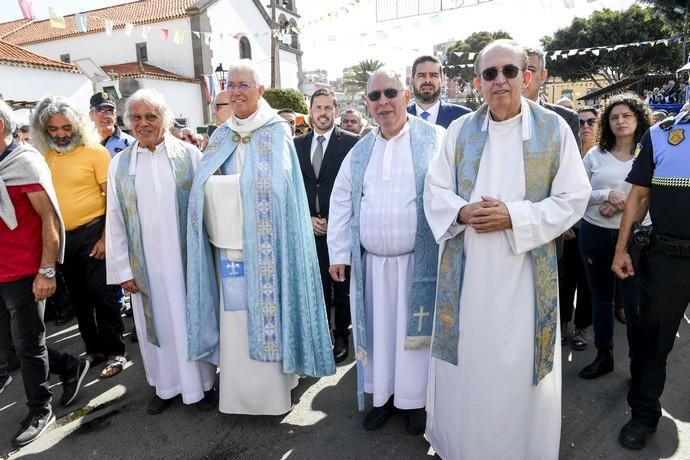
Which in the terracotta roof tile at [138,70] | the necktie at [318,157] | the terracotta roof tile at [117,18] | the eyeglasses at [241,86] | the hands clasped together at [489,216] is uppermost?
the terracotta roof tile at [117,18]

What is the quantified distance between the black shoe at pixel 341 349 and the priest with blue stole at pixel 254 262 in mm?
862

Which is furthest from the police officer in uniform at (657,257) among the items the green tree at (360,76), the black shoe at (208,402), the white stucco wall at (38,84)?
the green tree at (360,76)

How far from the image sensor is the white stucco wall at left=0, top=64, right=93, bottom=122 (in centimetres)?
1562

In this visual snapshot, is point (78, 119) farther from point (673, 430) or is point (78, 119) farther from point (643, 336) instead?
point (673, 430)

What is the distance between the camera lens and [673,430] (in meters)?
2.95

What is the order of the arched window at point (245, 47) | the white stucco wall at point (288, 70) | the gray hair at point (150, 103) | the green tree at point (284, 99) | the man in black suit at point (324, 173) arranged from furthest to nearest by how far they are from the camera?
the white stucco wall at point (288, 70) < the arched window at point (245, 47) < the green tree at point (284, 99) < the man in black suit at point (324, 173) < the gray hair at point (150, 103)

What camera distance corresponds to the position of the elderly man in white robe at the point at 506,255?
7.82ft

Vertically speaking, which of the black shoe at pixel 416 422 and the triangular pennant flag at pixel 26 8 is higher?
the triangular pennant flag at pixel 26 8

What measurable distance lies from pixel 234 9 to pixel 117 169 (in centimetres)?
2951

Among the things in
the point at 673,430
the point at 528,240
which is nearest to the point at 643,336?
the point at 673,430

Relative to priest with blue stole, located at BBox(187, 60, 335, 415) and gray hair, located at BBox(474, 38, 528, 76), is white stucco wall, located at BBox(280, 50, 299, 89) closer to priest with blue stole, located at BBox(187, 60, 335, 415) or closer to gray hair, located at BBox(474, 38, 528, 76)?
priest with blue stole, located at BBox(187, 60, 335, 415)

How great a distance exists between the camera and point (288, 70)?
33.8 m

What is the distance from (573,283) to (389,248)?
2477mm

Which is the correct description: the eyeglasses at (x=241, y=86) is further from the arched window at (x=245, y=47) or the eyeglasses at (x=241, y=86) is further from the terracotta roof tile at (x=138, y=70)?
the arched window at (x=245, y=47)
